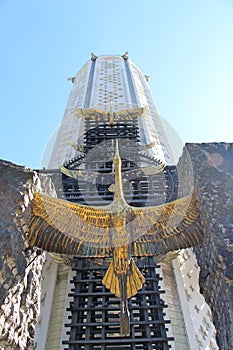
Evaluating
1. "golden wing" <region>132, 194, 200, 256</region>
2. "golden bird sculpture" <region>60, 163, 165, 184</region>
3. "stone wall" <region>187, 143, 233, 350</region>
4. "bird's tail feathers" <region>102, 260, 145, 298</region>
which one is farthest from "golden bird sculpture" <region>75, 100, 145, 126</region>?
"bird's tail feathers" <region>102, 260, 145, 298</region>

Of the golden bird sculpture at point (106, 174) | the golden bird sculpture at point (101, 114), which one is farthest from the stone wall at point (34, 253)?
the golden bird sculpture at point (101, 114)

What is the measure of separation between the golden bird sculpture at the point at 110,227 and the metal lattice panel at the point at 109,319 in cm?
68

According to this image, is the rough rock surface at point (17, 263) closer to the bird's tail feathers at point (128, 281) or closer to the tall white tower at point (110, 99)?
the bird's tail feathers at point (128, 281)

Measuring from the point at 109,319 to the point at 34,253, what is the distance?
1.34 metres

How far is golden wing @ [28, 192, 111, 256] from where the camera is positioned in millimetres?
3271

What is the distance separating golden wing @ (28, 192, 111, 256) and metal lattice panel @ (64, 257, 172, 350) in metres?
0.71

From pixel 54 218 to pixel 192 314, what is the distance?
2.40 meters

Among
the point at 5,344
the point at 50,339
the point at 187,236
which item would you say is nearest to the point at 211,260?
the point at 187,236

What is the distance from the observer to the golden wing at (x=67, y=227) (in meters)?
3.27

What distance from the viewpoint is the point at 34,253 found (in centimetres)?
320

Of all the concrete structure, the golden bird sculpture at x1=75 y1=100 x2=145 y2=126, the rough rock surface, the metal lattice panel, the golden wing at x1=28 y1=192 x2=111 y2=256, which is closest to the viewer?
the rough rock surface

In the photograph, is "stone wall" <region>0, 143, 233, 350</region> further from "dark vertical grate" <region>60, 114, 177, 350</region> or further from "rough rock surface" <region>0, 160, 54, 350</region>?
"dark vertical grate" <region>60, 114, 177, 350</region>

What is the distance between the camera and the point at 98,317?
3.71 metres

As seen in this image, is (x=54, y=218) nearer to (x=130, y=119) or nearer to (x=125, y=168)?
(x=125, y=168)
